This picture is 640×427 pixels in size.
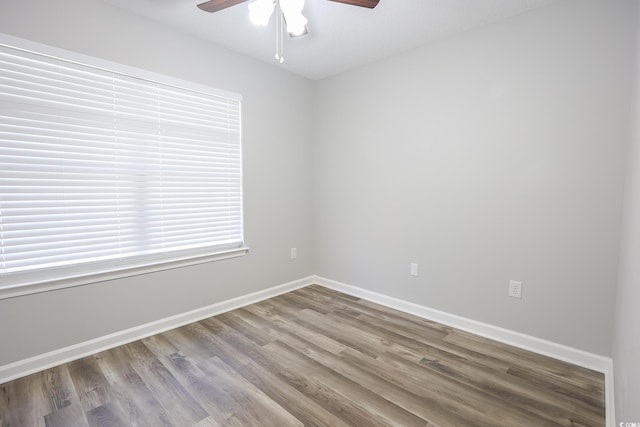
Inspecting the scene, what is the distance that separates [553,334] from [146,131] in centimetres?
340

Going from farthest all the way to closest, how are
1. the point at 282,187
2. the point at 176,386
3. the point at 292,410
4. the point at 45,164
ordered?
the point at 282,187 < the point at 45,164 < the point at 176,386 < the point at 292,410

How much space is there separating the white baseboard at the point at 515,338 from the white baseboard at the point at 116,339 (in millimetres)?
1265

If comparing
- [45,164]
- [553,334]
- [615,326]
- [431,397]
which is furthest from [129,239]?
[615,326]

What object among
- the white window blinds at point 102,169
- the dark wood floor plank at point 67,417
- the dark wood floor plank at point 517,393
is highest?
the white window blinds at point 102,169

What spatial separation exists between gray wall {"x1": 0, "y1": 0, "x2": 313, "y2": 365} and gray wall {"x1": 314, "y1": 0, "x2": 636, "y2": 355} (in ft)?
2.27

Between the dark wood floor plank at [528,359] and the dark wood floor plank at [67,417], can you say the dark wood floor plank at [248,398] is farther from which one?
the dark wood floor plank at [528,359]

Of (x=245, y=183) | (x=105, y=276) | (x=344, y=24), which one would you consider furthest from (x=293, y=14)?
(x=105, y=276)

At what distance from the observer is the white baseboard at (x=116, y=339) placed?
190cm

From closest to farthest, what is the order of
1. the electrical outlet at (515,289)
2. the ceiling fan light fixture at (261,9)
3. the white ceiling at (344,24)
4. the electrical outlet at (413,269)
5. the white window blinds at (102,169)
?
the ceiling fan light fixture at (261,9) < the white window blinds at (102,169) < the white ceiling at (344,24) < the electrical outlet at (515,289) < the electrical outlet at (413,269)

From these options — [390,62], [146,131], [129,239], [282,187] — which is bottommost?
[129,239]

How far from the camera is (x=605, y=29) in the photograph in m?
1.90

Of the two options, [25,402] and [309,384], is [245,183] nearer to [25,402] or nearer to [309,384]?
[309,384]

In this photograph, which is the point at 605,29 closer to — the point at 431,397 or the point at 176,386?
the point at 431,397

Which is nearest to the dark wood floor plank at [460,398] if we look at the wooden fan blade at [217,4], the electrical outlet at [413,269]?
the electrical outlet at [413,269]
